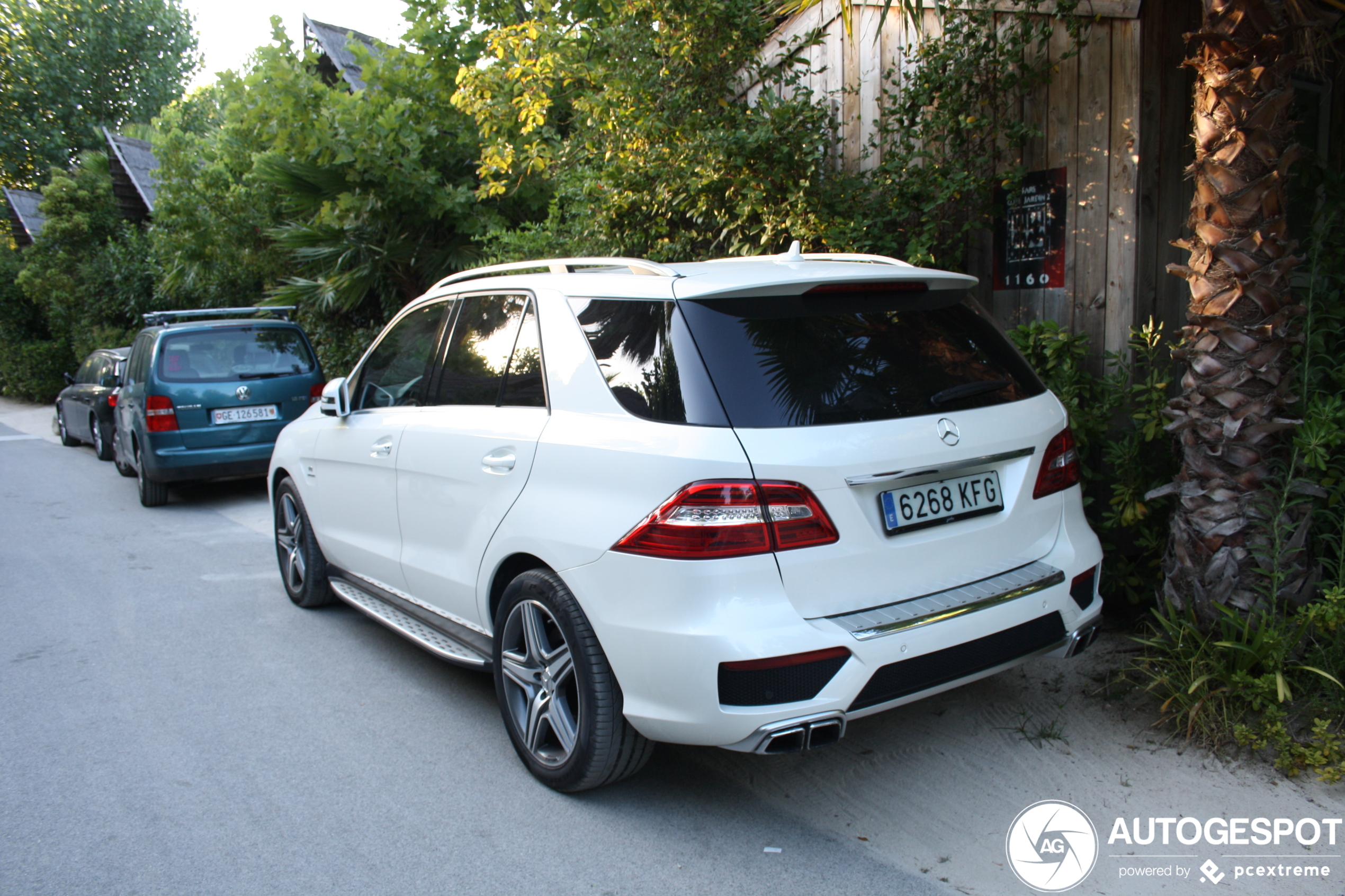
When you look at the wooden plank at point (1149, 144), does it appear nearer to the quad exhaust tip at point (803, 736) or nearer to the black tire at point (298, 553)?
the quad exhaust tip at point (803, 736)

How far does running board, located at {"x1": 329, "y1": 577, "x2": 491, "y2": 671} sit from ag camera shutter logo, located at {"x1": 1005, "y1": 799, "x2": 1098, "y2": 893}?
1960 millimetres

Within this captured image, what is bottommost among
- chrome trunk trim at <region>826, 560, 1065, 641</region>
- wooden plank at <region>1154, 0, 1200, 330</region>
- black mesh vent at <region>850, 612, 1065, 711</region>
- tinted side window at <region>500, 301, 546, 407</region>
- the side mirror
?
black mesh vent at <region>850, 612, 1065, 711</region>

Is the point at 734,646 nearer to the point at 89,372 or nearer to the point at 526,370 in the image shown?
the point at 526,370

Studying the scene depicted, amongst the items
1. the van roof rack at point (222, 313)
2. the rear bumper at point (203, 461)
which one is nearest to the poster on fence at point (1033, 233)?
the rear bumper at point (203, 461)

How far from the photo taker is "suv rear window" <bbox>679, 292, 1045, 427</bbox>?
9.62ft

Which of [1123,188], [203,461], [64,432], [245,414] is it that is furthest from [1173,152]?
[64,432]

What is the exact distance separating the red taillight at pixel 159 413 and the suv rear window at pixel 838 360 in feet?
25.4

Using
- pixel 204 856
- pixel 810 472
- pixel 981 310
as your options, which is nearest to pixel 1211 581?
pixel 981 310

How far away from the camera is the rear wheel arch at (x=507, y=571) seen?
3.41m

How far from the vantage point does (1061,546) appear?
3.36 metres

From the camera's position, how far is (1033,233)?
5391 mm

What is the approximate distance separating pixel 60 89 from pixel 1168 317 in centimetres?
4783

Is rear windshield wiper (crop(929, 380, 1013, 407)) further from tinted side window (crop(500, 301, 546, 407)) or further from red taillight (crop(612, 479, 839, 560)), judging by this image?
tinted side window (crop(500, 301, 546, 407))

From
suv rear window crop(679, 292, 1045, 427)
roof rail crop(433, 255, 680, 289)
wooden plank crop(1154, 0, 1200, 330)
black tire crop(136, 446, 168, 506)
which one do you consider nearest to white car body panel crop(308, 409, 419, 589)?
roof rail crop(433, 255, 680, 289)
